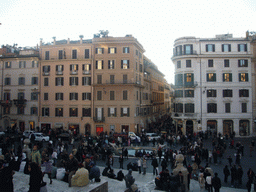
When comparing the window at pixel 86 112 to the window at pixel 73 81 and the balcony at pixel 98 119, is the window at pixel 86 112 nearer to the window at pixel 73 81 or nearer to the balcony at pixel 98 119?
the balcony at pixel 98 119

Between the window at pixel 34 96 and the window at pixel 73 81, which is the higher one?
the window at pixel 73 81

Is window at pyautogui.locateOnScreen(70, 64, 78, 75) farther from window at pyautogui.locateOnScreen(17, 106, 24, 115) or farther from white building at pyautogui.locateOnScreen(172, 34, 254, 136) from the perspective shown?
white building at pyautogui.locateOnScreen(172, 34, 254, 136)

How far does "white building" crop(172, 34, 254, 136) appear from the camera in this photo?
3994 centimetres

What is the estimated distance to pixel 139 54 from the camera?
45.0 metres

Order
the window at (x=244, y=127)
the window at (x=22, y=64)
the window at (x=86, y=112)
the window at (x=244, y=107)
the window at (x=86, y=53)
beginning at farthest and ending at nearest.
Answer: the window at (x=22, y=64)
the window at (x=86, y=53)
the window at (x=86, y=112)
the window at (x=244, y=107)
the window at (x=244, y=127)

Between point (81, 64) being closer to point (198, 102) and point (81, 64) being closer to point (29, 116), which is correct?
point (29, 116)

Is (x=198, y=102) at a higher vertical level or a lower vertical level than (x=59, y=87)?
lower

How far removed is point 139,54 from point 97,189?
38247 mm

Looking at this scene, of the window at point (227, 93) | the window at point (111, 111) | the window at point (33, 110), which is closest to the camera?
the window at point (227, 93)

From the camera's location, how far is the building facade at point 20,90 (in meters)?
44.4

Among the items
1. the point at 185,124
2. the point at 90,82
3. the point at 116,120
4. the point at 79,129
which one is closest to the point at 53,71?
the point at 90,82

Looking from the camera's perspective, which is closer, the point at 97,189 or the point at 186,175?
the point at 97,189

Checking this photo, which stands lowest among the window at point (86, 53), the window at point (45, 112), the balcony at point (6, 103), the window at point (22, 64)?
the window at point (45, 112)

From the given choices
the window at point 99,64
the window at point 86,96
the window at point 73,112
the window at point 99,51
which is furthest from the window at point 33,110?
the window at point 99,51
